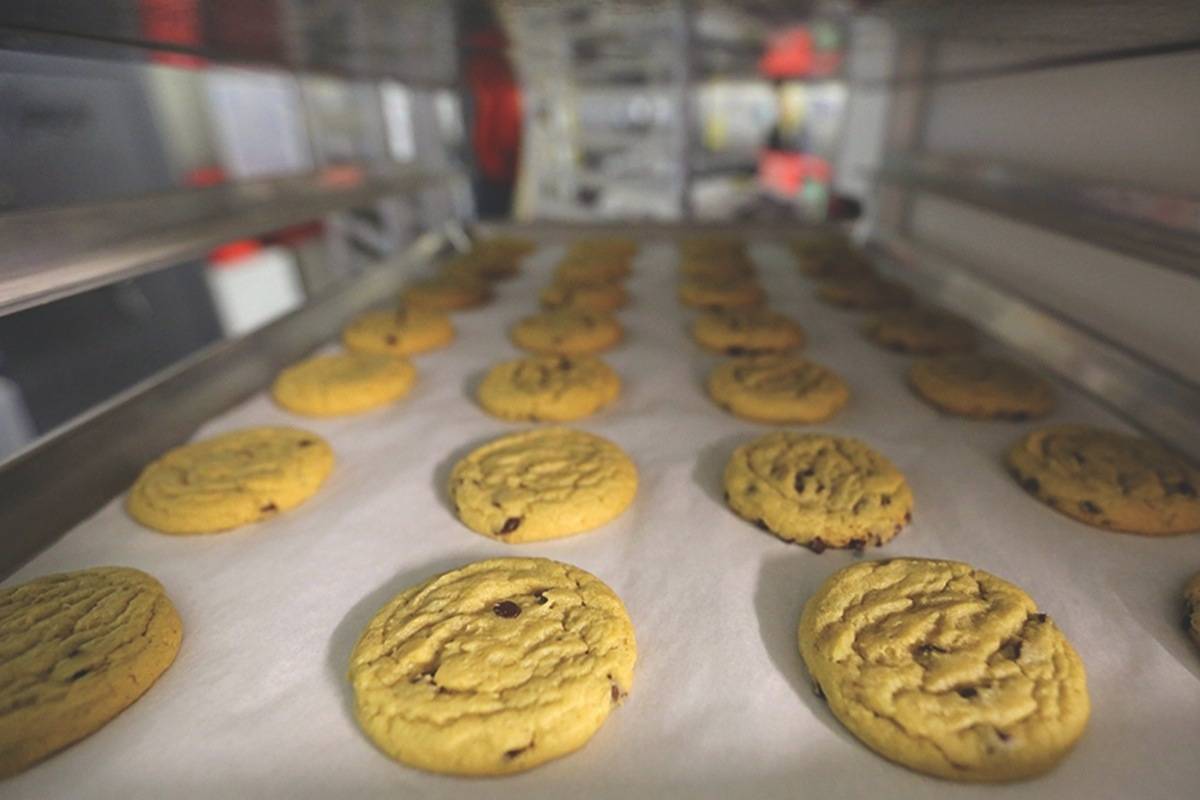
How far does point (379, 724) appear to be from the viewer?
0.72m

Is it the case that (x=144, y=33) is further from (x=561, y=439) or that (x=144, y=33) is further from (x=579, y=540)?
(x=579, y=540)

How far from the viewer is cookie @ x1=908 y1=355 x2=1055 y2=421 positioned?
1.37 meters

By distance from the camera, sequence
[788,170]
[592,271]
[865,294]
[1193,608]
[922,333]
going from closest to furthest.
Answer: [1193,608], [922,333], [865,294], [592,271], [788,170]

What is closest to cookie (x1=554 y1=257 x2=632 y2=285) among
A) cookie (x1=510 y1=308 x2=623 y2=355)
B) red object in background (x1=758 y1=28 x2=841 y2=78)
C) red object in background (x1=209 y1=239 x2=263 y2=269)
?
cookie (x1=510 y1=308 x2=623 y2=355)

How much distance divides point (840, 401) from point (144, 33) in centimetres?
172

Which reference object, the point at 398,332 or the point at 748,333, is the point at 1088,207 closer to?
the point at 748,333

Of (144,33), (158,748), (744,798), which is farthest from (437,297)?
(744,798)

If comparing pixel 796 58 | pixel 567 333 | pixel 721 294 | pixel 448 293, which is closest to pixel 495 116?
pixel 796 58

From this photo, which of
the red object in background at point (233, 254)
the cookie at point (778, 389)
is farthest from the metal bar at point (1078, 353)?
the red object in background at point (233, 254)

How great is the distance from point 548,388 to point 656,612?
2.20 ft

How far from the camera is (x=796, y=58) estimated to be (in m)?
3.32

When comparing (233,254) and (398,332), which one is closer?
(398,332)

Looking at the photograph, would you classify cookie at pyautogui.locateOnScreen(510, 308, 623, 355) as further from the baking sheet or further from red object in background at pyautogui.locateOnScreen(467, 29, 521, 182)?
red object in background at pyautogui.locateOnScreen(467, 29, 521, 182)

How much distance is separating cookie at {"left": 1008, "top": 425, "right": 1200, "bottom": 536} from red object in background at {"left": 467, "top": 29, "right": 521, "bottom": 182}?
8.10 feet
